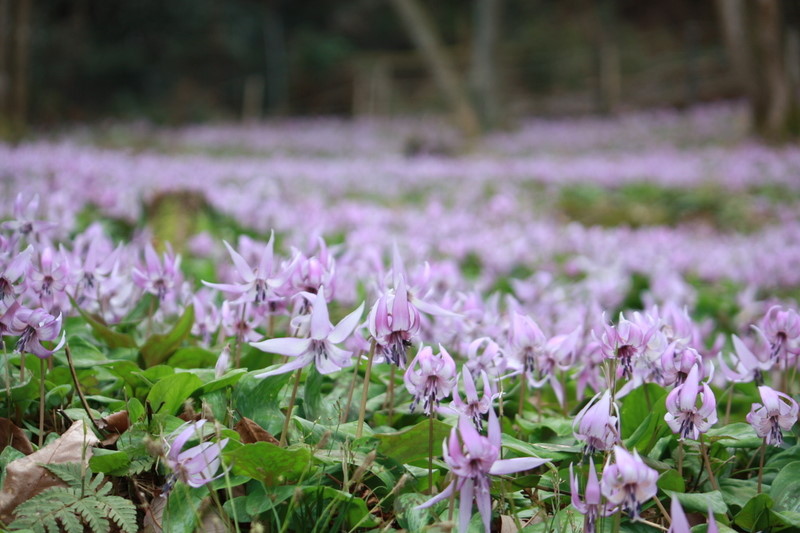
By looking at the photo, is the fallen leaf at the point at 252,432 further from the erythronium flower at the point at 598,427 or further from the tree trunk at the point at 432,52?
the tree trunk at the point at 432,52

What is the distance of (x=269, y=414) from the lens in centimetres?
163

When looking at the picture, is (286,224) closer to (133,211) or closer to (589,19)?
(133,211)

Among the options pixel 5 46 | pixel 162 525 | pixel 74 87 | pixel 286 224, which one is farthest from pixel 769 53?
pixel 74 87

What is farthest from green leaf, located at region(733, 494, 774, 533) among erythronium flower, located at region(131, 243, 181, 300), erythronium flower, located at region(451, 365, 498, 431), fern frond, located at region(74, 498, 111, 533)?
erythronium flower, located at region(131, 243, 181, 300)

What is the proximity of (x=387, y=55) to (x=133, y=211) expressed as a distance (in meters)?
23.6

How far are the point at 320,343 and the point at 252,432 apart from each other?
0.31m

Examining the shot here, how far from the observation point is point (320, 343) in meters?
1.32

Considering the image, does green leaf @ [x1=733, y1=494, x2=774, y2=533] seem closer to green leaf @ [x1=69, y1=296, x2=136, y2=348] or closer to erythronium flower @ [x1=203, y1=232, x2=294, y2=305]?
erythronium flower @ [x1=203, y1=232, x2=294, y2=305]

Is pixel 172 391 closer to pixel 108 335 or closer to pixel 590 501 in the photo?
pixel 108 335

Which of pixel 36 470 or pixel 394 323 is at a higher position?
pixel 394 323

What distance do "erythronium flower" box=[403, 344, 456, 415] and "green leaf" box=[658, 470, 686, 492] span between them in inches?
20.2

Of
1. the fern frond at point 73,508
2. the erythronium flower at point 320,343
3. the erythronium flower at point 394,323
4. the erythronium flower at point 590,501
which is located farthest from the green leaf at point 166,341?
the erythronium flower at point 590,501

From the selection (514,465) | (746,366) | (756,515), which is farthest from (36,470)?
(746,366)

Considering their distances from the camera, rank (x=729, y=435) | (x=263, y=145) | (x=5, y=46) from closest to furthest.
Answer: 1. (x=729, y=435)
2. (x=5, y=46)
3. (x=263, y=145)
